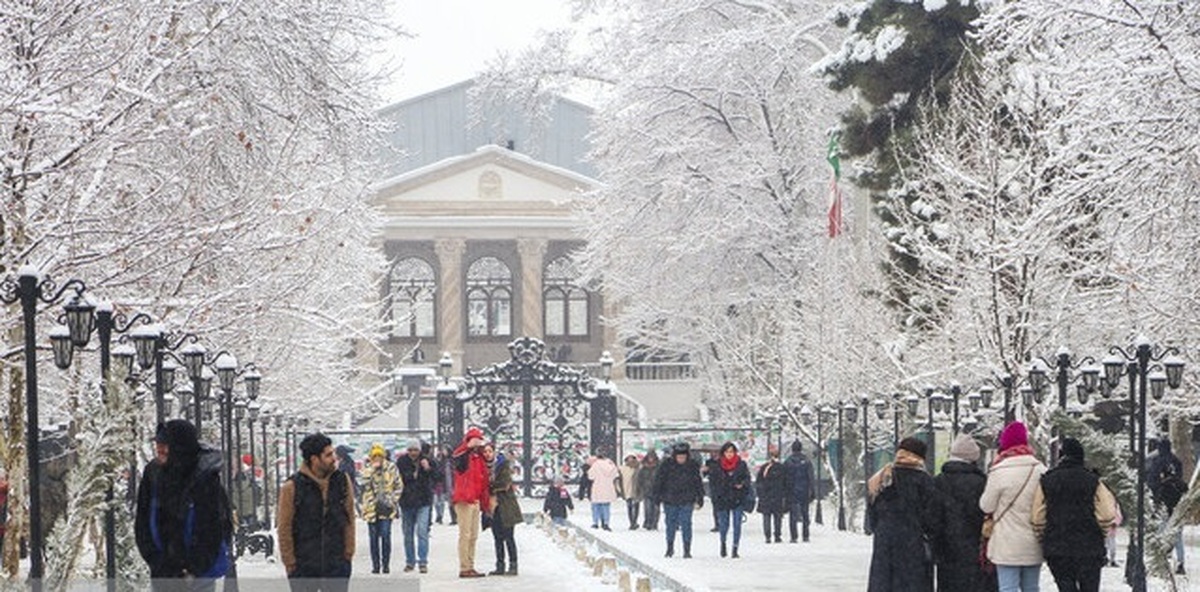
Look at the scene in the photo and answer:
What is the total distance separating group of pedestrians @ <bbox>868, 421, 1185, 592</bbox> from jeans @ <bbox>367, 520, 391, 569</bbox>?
30.7 feet

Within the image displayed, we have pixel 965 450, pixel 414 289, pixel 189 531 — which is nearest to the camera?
pixel 189 531

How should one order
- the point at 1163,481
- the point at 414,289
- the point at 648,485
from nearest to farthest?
1. the point at 1163,481
2. the point at 648,485
3. the point at 414,289

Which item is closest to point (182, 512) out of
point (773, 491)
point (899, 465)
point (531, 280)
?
point (899, 465)

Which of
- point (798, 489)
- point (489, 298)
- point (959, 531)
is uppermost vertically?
point (489, 298)

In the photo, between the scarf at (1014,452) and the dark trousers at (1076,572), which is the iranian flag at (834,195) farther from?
the dark trousers at (1076,572)

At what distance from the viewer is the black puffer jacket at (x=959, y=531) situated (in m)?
13.4

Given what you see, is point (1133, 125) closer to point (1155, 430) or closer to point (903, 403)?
point (1155, 430)

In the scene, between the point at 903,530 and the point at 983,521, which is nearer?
the point at 903,530

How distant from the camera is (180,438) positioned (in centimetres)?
1148

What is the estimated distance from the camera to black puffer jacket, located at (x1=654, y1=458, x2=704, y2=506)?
2527 centimetres

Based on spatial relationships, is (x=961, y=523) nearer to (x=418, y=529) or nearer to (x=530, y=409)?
(x=418, y=529)

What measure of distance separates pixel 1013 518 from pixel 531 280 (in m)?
77.1

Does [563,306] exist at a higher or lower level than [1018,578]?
higher

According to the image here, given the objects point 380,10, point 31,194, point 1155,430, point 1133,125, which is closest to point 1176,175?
point 1133,125
